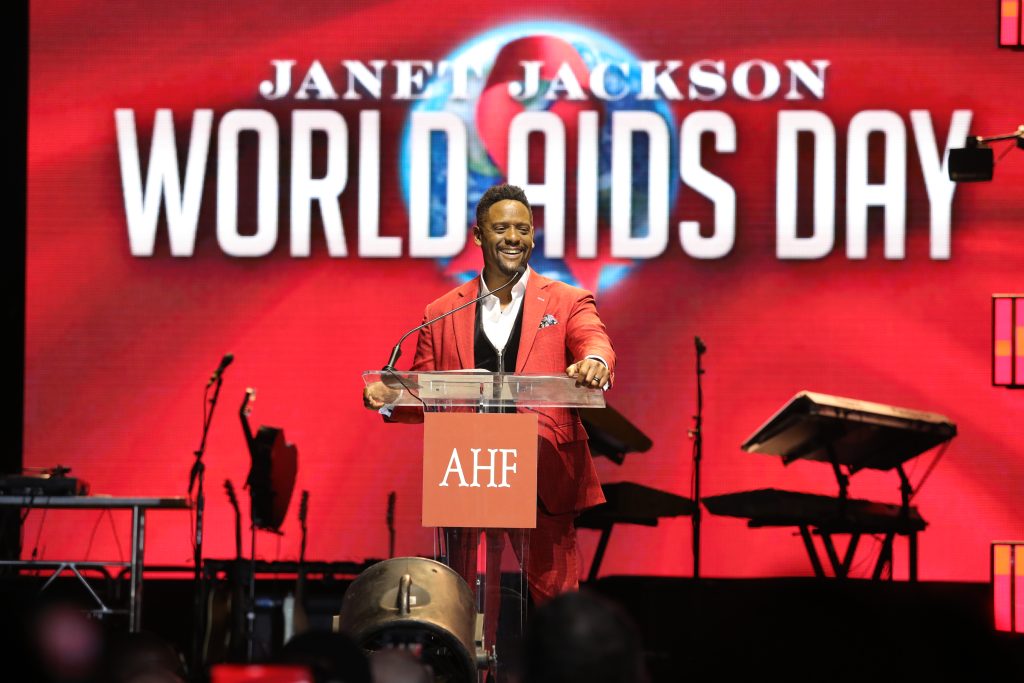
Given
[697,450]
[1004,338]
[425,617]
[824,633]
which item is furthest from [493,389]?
[1004,338]

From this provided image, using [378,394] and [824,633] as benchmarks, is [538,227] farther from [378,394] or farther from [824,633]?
[378,394]

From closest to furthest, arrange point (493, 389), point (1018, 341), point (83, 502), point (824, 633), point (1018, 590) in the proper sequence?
point (493, 389), point (824, 633), point (83, 502), point (1018, 590), point (1018, 341)

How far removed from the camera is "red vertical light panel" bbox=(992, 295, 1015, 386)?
24.3ft

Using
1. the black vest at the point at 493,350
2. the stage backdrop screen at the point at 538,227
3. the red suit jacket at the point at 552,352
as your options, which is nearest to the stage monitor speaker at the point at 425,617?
the red suit jacket at the point at 552,352

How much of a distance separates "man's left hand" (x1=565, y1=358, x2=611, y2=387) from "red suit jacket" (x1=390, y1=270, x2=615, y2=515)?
10.6 inches

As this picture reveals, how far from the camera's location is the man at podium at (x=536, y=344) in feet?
12.1

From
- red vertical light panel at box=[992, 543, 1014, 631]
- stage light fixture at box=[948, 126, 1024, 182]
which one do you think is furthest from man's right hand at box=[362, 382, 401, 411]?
red vertical light panel at box=[992, 543, 1014, 631]

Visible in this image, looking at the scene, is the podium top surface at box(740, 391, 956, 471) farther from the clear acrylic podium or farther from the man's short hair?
the clear acrylic podium

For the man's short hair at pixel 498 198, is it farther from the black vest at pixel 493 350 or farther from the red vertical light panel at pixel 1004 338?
the red vertical light panel at pixel 1004 338

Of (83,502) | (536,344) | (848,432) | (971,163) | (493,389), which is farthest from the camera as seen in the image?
(971,163)

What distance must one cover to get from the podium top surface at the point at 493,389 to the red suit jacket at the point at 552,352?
0.19 meters

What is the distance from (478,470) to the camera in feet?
11.2

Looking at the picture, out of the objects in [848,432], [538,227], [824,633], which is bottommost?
[824,633]

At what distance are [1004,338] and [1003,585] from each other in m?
1.34
